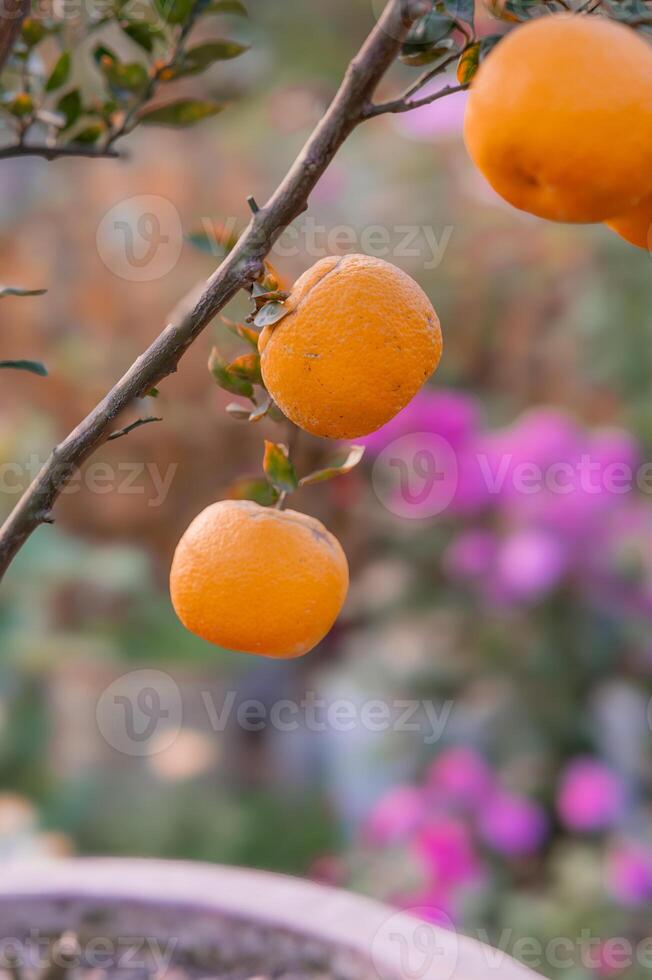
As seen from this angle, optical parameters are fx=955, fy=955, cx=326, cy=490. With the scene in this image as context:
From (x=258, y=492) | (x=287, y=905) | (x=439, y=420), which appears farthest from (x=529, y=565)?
(x=258, y=492)

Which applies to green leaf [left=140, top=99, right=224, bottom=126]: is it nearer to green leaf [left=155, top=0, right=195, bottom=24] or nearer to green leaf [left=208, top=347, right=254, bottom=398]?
green leaf [left=155, top=0, right=195, bottom=24]

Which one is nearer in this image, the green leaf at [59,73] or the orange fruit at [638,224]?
the orange fruit at [638,224]

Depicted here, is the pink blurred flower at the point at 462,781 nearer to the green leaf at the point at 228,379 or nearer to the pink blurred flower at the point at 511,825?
the pink blurred flower at the point at 511,825

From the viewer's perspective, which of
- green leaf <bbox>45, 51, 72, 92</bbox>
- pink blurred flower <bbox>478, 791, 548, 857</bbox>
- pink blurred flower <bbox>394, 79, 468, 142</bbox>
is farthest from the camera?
pink blurred flower <bbox>394, 79, 468, 142</bbox>

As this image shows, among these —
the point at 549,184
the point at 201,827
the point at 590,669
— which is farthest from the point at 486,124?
Answer: the point at 201,827

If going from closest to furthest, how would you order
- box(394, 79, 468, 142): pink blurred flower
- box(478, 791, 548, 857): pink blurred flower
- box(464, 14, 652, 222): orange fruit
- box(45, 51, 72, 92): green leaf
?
box(464, 14, 652, 222): orange fruit
box(45, 51, 72, 92): green leaf
box(478, 791, 548, 857): pink blurred flower
box(394, 79, 468, 142): pink blurred flower

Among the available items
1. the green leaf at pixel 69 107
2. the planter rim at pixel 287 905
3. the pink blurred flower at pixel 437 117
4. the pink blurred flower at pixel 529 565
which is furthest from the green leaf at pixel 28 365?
the pink blurred flower at pixel 437 117

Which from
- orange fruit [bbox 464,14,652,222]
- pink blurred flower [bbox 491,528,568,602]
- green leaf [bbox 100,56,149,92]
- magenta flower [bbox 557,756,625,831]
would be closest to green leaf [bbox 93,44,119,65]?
green leaf [bbox 100,56,149,92]
